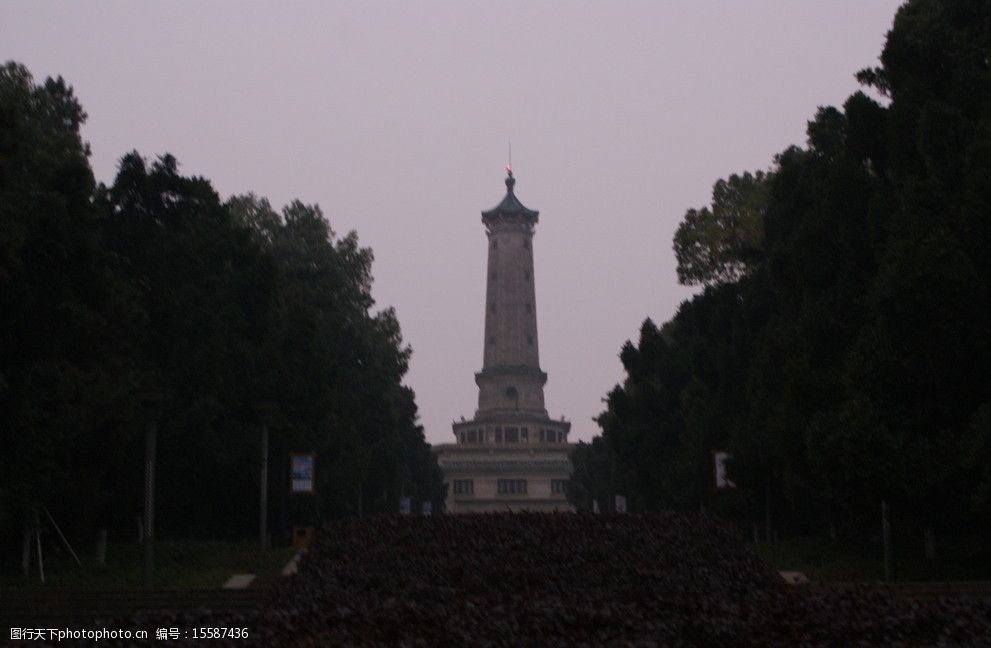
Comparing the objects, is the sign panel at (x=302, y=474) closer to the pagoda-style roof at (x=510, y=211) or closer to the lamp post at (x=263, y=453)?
the lamp post at (x=263, y=453)

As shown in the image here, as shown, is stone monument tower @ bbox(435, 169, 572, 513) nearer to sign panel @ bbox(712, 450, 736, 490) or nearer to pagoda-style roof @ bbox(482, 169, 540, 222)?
pagoda-style roof @ bbox(482, 169, 540, 222)

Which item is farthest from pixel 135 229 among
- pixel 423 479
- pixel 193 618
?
pixel 423 479

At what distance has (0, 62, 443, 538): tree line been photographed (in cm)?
2912

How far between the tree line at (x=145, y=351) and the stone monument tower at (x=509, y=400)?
59864mm

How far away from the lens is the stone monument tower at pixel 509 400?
4838 inches

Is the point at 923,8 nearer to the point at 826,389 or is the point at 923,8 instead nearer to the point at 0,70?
the point at 826,389

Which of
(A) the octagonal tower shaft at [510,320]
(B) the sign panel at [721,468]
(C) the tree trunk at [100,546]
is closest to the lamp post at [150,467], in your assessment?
(C) the tree trunk at [100,546]

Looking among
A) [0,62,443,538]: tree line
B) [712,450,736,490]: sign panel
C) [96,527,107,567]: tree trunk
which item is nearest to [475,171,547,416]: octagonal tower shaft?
[0,62,443,538]: tree line

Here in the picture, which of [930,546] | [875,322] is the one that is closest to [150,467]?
[875,322]

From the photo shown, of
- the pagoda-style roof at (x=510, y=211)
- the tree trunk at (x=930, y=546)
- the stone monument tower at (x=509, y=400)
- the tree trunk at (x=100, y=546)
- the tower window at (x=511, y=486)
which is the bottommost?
the tree trunk at (x=930, y=546)

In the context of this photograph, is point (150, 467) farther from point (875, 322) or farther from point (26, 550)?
point (875, 322)

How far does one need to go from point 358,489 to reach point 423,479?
31943mm

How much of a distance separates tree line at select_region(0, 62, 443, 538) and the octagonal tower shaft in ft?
199

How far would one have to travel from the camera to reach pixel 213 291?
42.7 metres
